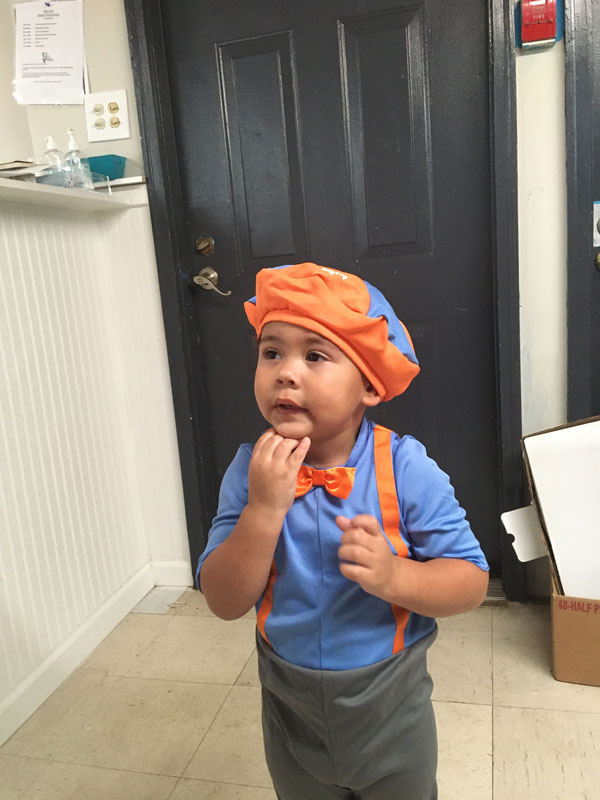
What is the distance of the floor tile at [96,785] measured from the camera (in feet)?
4.79

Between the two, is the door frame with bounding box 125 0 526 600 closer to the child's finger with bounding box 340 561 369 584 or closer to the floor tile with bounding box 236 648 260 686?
the floor tile with bounding box 236 648 260 686

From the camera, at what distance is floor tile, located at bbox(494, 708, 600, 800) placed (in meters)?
1.38

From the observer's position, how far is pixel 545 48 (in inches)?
69.6

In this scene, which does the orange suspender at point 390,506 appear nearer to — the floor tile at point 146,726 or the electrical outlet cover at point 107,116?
the floor tile at point 146,726

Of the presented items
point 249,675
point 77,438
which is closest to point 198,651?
point 249,675

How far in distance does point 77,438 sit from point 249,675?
2.87ft

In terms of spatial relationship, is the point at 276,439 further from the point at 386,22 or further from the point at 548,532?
the point at 386,22

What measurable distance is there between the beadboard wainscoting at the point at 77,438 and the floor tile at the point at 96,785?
0.22m

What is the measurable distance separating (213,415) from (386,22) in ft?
4.41

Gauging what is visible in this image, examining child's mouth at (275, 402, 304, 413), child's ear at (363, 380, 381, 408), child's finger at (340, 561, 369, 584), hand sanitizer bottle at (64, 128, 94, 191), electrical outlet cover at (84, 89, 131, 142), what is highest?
electrical outlet cover at (84, 89, 131, 142)

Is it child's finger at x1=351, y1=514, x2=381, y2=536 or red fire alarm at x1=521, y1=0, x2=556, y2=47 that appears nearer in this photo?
child's finger at x1=351, y1=514, x2=381, y2=536

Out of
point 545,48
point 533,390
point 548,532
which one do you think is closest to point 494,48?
point 545,48

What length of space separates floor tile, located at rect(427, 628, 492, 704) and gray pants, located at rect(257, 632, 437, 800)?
0.74 m

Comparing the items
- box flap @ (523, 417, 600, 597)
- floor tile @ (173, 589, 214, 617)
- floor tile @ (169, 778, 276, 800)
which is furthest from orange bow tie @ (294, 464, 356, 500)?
floor tile @ (173, 589, 214, 617)
